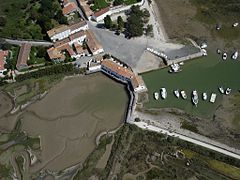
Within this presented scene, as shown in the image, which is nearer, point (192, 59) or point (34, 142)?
point (34, 142)

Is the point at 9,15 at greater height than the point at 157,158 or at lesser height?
greater

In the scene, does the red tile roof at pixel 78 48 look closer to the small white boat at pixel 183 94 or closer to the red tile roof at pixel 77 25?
the red tile roof at pixel 77 25

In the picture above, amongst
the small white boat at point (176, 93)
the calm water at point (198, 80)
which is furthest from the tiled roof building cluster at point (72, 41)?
the small white boat at point (176, 93)

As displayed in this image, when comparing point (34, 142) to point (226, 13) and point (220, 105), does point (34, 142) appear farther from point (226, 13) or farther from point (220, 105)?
point (226, 13)

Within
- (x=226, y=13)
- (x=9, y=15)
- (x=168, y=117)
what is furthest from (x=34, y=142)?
(x=226, y=13)

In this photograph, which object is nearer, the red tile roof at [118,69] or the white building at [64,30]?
the red tile roof at [118,69]

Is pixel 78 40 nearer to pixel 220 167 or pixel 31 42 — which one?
pixel 31 42

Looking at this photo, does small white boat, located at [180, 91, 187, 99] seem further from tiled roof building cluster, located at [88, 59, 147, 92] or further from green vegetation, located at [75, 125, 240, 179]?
green vegetation, located at [75, 125, 240, 179]

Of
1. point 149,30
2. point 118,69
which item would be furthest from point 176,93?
point 149,30
